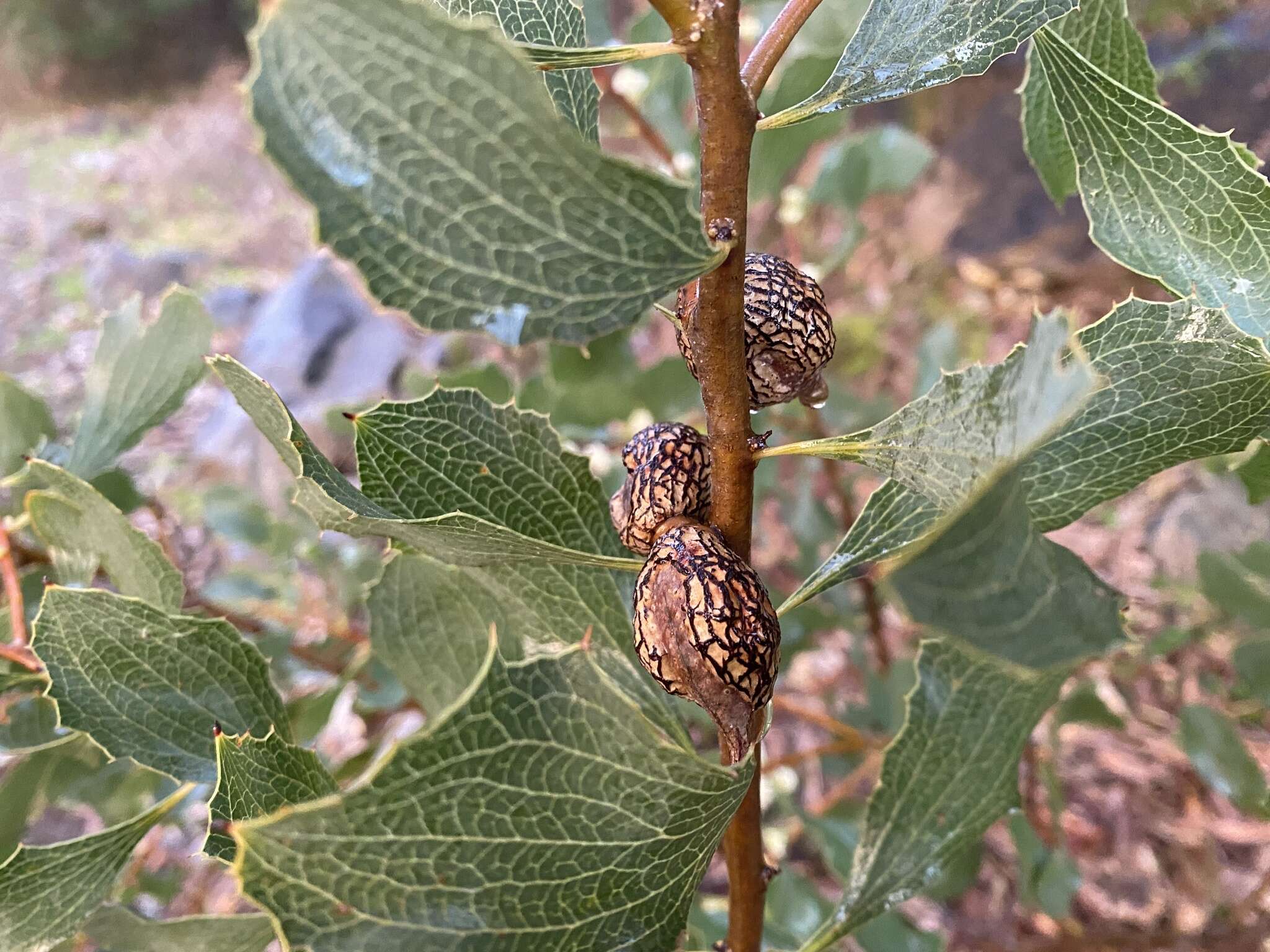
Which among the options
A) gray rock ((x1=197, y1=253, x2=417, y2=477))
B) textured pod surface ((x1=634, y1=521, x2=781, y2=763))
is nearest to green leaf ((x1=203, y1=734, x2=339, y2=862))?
textured pod surface ((x1=634, y1=521, x2=781, y2=763))

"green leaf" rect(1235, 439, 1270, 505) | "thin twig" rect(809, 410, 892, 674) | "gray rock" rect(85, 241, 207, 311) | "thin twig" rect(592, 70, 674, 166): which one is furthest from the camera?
"gray rock" rect(85, 241, 207, 311)

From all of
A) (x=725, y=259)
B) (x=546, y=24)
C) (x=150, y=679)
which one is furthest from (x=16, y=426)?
(x=725, y=259)

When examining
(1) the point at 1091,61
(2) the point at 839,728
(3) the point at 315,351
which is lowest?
(2) the point at 839,728

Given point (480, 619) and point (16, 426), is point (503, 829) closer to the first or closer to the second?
point (480, 619)

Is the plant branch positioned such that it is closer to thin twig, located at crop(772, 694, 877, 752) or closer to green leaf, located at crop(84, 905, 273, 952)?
green leaf, located at crop(84, 905, 273, 952)

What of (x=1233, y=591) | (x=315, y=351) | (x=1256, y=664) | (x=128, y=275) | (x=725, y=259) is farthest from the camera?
(x=128, y=275)

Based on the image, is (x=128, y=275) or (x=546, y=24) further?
(x=128, y=275)

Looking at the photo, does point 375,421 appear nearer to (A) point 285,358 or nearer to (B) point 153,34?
(A) point 285,358

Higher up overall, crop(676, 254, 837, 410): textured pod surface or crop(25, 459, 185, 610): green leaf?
crop(676, 254, 837, 410): textured pod surface
